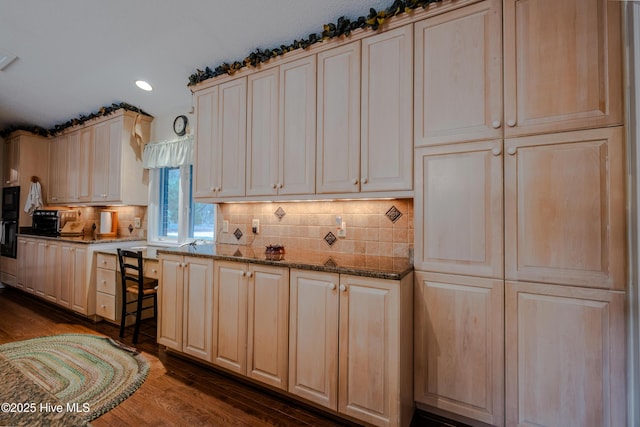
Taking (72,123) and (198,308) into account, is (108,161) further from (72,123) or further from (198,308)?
(198,308)

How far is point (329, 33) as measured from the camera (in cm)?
215

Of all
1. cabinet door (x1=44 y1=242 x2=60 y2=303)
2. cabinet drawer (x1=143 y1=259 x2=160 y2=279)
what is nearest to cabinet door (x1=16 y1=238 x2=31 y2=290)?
cabinet door (x1=44 y1=242 x2=60 y2=303)

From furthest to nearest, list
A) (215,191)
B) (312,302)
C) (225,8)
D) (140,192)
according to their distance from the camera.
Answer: (140,192) → (215,191) → (225,8) → (312,302)

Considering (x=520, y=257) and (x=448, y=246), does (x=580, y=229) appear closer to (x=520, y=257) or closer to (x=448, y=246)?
(x=520, y=257)

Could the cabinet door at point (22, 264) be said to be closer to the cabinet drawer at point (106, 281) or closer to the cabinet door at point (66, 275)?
the cabinet door at point (66, 275)

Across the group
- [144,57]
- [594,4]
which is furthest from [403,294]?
[144,57]

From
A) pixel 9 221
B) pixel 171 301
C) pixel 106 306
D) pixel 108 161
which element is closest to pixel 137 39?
pixel 108 161

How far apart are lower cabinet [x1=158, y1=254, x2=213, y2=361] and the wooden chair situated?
42 centimetres

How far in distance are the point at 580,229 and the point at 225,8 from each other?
2703mm

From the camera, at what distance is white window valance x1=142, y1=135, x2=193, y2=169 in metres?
3.51

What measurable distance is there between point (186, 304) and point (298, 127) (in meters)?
1.68

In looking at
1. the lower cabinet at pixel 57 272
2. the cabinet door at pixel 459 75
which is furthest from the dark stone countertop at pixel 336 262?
the lower cabinet at pixel 57 272

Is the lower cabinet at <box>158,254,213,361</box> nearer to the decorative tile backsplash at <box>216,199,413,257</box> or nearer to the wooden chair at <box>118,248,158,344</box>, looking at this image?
the wooden chair at <box>118,248,158,344</box>

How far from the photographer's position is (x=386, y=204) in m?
2.32
